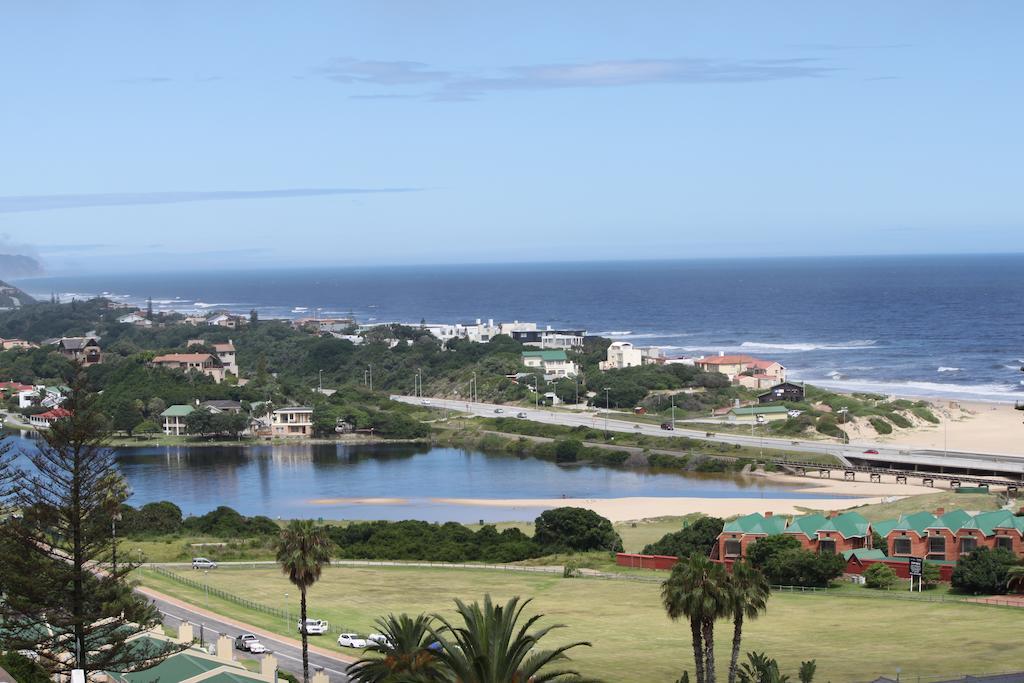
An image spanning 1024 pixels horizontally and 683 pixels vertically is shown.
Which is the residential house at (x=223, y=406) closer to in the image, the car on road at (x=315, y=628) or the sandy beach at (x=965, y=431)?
the sandy beach at (x=965, y=431)

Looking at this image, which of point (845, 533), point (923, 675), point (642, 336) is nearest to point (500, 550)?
point (845, 533)

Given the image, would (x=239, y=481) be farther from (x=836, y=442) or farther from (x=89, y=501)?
(x=89, y=501)

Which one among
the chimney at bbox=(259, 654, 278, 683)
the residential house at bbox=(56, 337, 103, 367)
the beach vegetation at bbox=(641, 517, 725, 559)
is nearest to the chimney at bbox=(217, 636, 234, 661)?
the chimney at bbox=(259, 654, 278, 683)

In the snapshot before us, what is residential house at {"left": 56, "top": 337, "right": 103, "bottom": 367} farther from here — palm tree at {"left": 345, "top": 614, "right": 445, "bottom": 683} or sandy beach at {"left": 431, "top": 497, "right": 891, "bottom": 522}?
palm tree at {"left": 345, "top": 614, "right": 445, "bottom": 683}

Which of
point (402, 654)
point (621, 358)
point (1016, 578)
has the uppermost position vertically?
point (621, 358)

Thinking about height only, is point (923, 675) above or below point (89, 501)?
below

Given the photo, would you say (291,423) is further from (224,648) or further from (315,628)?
(224,648)

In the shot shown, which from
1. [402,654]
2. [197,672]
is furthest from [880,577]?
[197,672]
